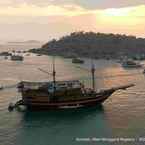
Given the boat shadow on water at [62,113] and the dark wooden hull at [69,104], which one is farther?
the dark wooden hull at [69,104]

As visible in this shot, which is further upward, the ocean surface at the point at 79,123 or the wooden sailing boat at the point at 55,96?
the wooden sailing boat at the point at 55,96

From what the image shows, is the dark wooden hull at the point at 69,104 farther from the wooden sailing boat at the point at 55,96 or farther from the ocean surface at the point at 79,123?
the ocean surface at the point at 79,123

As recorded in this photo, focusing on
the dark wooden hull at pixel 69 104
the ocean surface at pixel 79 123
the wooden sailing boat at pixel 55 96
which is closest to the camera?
the ocean surface at pixel 79 123

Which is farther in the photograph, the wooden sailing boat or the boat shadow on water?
the wooden sailing boat

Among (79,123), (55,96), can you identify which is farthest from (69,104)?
(79,123)

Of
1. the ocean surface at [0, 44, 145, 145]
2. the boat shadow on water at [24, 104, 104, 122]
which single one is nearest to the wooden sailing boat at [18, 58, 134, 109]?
the boat shadow on water at [24, 104, 104, 122]

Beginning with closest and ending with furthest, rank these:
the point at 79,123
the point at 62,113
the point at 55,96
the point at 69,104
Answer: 1. the point at 79,123
2. the point at 62,113
3. the point at 55,96
4. the point at 69,104

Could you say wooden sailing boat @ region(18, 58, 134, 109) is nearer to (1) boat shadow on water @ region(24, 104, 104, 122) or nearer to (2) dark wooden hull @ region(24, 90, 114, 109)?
(2) dark wooden hull @ region(24, 90, 114, 109)

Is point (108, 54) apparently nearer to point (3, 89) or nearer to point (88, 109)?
point (3, 89)

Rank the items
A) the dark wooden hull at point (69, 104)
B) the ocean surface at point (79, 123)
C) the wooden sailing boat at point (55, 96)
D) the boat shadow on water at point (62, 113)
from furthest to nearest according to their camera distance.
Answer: the dark wooden hull at point (69, 104) → the wooden sailing boat at point (55, 96) → the boat shadow on water at point (62, 113) → the ocean surface at point (79, 123)

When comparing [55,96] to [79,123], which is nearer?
[79,123]

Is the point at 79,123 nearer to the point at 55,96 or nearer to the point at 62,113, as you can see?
the point at 62,113

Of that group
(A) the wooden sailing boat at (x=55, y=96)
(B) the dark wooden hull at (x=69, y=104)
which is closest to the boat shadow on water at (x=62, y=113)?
(B) the dark wooden hull at (x=69, y=104)
